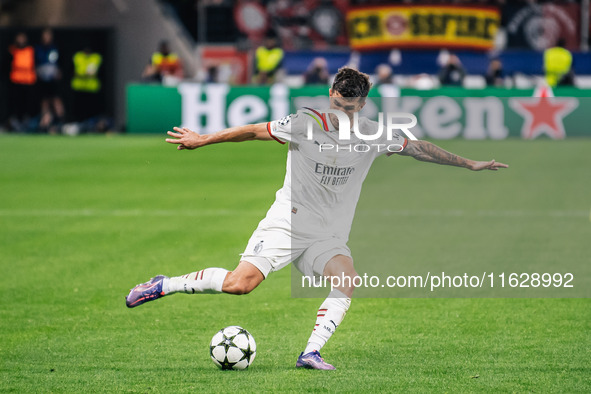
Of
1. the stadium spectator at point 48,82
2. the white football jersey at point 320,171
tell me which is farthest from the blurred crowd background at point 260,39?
the white football jersey at point 320,171

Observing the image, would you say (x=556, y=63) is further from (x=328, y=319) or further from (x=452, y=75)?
(x=328, y=319)

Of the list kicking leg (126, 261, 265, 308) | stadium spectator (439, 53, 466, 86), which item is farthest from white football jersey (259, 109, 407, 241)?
stadium spectator (439, 53, 466, 86)

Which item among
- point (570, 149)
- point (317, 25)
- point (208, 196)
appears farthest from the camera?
point (317, 25)

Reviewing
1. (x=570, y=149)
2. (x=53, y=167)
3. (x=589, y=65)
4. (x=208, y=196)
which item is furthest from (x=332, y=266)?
(x=589, y=65)

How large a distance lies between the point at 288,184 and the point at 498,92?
1925cm

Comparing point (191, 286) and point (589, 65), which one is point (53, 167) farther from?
point (589, 65)

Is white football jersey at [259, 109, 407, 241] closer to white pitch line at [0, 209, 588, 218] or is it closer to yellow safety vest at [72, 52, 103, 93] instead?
white pitch line at [0, 209, 588, 218]

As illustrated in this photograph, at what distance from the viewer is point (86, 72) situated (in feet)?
98.7

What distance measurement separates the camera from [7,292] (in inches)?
382

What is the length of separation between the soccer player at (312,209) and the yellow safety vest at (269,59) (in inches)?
847

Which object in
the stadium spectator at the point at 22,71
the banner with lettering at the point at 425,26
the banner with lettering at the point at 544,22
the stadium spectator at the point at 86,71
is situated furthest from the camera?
the banner with lettering at the point at 544,22

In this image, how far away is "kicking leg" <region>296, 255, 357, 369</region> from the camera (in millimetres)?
6805

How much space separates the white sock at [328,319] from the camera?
22.5 feet

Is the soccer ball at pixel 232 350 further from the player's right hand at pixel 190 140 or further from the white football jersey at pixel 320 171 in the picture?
the player's right hand at pixel 190 140
